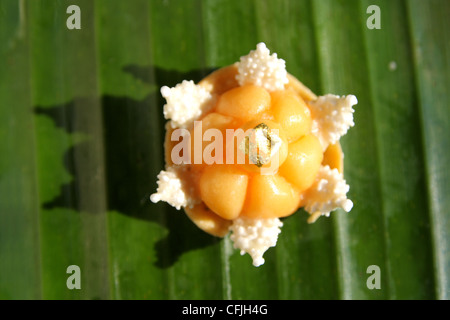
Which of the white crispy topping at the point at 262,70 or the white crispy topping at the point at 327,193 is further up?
the white crispy topping at the point at 262,70

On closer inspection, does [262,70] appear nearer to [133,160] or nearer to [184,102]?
[184,102]

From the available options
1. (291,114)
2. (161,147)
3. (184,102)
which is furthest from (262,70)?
(161,147)

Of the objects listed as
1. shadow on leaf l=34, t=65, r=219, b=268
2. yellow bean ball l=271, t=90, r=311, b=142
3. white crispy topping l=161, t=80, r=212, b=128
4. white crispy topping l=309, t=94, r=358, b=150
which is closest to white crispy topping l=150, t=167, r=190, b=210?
white crispy topping l=161, t=80, r=212, b=128

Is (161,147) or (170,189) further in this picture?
(161,147)

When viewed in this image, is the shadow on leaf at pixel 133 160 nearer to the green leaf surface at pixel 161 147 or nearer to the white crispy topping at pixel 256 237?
the green leaf surface at pixel 161 147

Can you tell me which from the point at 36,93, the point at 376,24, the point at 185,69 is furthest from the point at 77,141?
the point at 376,24

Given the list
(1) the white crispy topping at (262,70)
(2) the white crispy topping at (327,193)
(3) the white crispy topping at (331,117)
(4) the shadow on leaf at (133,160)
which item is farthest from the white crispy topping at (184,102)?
(2) the white crispy topping at (327,193)
